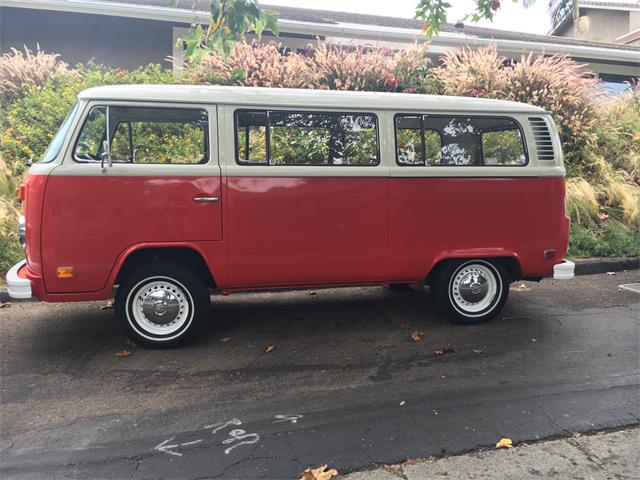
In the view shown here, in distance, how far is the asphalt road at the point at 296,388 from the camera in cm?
307

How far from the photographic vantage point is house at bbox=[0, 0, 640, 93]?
12.9m

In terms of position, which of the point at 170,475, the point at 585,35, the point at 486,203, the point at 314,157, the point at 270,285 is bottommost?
the point at 170,475

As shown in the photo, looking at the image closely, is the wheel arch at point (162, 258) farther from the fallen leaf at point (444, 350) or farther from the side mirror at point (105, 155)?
the fallen leaf at point (444, 350)

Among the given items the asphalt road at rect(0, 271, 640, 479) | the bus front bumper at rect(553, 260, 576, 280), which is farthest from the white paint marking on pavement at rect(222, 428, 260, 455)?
the bus front bumper at rect(553, 260, 576, 280)

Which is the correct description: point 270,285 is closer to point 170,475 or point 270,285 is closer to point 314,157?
point 314,157

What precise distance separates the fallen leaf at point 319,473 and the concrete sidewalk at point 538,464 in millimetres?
94

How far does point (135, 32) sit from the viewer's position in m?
14.0

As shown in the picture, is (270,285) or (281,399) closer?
(281,399)

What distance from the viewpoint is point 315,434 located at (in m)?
3.27

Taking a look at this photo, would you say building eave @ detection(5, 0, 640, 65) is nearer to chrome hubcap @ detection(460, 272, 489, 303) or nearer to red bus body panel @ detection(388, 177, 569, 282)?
red bus body panel @ detection(388, 177, 569, 282)

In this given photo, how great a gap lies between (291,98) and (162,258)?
6.17ft

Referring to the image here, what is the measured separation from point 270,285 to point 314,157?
4.17 ft

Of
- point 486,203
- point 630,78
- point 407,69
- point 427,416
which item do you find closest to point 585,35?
point 630,78

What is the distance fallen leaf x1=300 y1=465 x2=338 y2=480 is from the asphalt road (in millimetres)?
82
